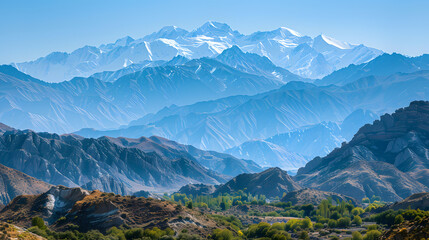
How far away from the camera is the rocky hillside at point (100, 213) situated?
364 feet

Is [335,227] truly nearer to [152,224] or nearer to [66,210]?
[152,224]

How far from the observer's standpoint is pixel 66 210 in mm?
122000

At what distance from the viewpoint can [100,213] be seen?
113125 millimetres

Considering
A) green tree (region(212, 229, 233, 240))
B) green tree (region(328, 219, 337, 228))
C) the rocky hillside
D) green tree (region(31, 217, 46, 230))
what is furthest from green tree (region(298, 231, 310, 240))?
green tree (region(31, 217, 46, 230))

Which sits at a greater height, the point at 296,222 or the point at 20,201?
the point at 20,201

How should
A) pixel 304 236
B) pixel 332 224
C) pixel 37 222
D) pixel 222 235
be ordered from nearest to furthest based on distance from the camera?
pixel 222 235, pixel 37 222, pixel 304 236, pixel 332 224

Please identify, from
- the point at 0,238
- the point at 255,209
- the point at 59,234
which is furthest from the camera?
the point at 255,209

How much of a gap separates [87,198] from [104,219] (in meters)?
9.40

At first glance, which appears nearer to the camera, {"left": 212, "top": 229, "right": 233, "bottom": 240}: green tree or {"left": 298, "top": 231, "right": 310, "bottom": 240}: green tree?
{"left": 212, "top": 229, "right": 233, "bottom": 240}: green tree

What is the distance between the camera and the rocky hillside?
110938 mm

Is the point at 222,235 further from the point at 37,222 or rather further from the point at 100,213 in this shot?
the point at 37,222

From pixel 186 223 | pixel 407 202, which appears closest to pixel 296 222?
pixel 407 202

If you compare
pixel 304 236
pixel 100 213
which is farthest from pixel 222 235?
pixel 100 213

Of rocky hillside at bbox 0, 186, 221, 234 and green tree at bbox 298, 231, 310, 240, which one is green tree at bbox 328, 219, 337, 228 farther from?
rocky hillside at bbox 0, 186, 221, 234
